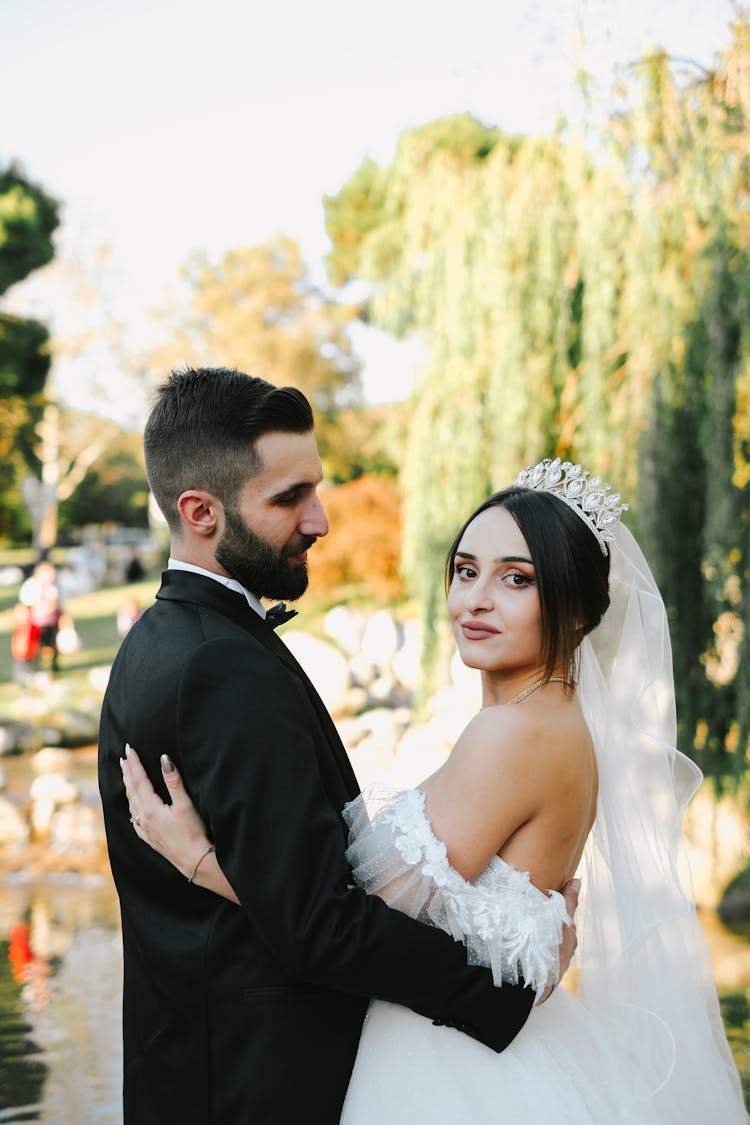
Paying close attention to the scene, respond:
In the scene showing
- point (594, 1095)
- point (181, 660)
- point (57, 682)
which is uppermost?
point (181, 660)

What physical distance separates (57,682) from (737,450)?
38.2ft

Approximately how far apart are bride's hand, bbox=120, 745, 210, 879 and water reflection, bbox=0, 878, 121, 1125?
3462mm

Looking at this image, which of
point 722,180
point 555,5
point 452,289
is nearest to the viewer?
point 722,180

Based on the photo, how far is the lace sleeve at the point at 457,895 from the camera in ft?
6.01

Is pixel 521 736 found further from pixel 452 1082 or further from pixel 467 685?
pixel 467 685

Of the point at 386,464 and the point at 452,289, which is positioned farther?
the point at 386,464

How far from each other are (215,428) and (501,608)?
611mm

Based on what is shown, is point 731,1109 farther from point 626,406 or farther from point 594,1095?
point 626,406

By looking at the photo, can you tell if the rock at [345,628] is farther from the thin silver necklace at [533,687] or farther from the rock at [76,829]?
the thin silver necklace at [533,687]

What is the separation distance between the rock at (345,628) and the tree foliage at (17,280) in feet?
25.1

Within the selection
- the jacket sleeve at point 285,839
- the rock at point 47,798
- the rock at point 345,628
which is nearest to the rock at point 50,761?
the rock at point 47,798

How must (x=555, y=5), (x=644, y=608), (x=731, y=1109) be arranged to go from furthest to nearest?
(x=555, y=5), (x=644, y=608), (x=731, y=1109)

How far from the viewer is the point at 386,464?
2411 cm

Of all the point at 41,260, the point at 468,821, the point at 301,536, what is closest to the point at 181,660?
the point at 301,536
